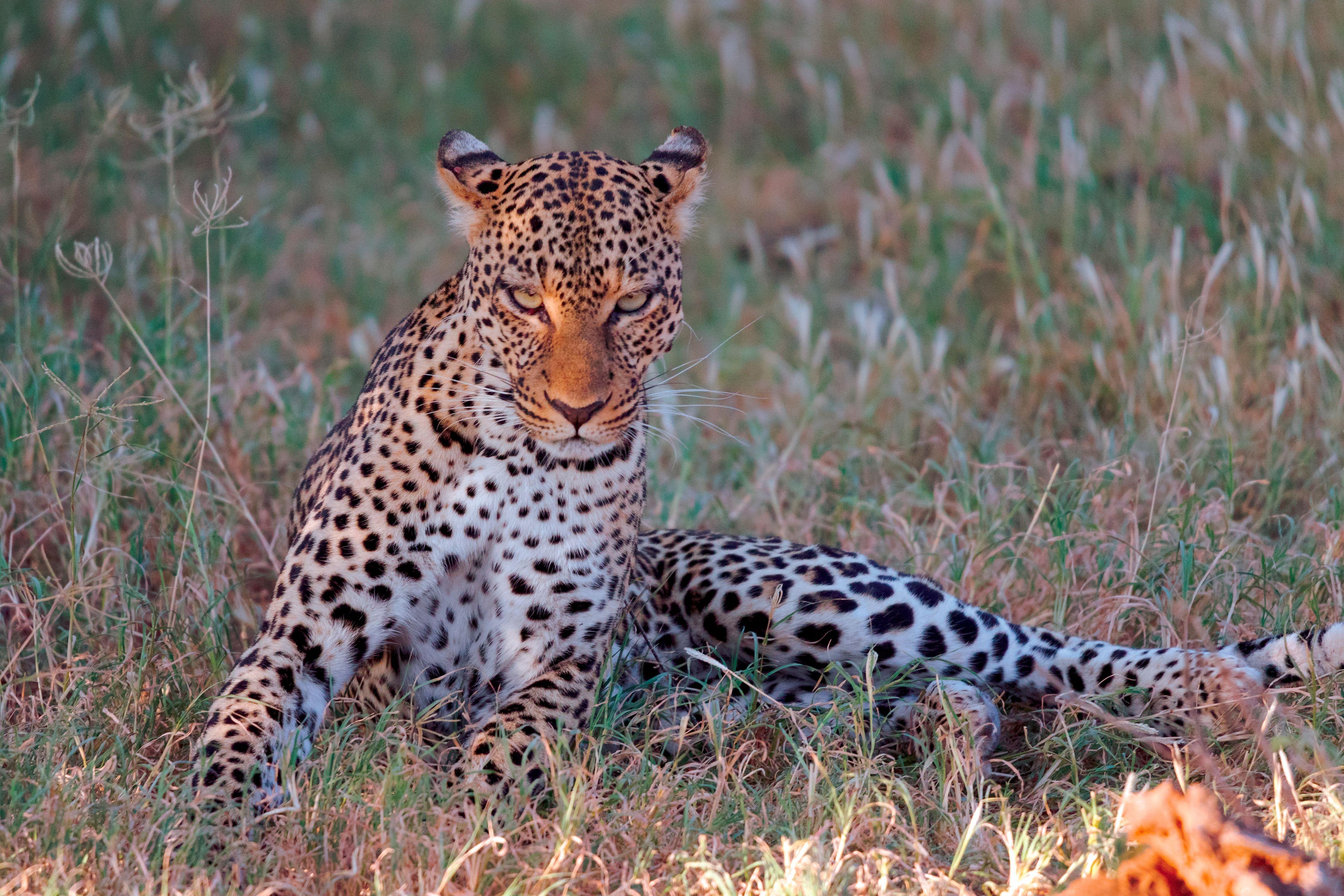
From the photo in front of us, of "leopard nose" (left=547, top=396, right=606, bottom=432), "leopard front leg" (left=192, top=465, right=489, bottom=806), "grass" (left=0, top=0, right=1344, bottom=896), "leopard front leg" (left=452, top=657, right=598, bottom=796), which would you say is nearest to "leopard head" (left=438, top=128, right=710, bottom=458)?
"leopard nose" (left=547, top=396, right=606, bottom=432)

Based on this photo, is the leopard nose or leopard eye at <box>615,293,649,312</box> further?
leopard eye at <box>615,293,649,312</box>

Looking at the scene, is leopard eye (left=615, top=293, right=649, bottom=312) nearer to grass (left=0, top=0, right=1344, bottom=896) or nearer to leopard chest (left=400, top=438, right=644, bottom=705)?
leopard chest (left=400, top=438, right=644, bottom=705)

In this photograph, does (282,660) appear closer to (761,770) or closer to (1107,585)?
(761,770)

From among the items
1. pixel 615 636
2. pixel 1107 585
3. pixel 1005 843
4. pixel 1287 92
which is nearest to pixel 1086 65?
pixel 1287 92

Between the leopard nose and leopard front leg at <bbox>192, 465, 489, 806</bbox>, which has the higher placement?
the leopard nose

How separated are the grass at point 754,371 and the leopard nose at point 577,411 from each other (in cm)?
76

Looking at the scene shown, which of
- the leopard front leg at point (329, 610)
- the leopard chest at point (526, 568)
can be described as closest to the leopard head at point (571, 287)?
the leopard chest at point (526, 568)

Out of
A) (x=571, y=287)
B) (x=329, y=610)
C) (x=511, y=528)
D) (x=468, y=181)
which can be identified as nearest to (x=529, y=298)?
(x=571, y=287)

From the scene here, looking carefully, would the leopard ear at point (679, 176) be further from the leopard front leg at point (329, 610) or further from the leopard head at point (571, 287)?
the leopard front leg at point (329, 610)

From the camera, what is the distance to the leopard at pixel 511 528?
371cm

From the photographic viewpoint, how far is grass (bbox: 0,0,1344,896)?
11.0 feet

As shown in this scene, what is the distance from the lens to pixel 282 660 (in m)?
3.72

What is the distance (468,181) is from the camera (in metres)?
3.96

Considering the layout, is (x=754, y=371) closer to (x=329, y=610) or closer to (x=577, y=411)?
(x=577, y=411)
